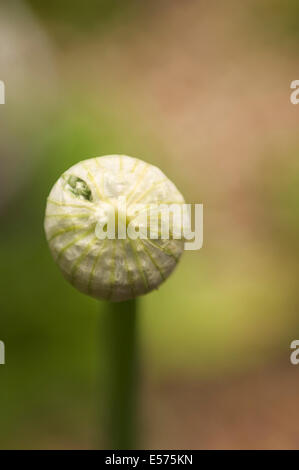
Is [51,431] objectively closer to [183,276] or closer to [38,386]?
[38,386]

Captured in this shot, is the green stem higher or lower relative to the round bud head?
lower

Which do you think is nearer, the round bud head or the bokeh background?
the round bud head

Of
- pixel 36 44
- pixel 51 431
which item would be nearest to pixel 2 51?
pixel 36 44

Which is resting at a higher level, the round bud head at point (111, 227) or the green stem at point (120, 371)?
the round bud head at point (111, 227)

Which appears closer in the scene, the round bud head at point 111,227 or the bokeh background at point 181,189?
the round bud head at point 111,227
